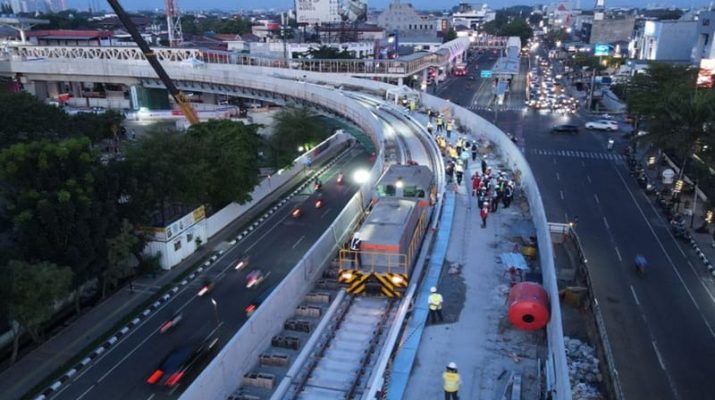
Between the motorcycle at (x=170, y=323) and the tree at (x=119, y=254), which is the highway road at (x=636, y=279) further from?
the tree at (x=119, y=254)

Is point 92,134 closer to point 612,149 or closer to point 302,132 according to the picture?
point 302,132

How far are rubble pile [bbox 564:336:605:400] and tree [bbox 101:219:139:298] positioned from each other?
20019 millimetres

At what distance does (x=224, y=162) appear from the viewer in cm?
3403

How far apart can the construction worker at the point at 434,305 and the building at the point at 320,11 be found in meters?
113

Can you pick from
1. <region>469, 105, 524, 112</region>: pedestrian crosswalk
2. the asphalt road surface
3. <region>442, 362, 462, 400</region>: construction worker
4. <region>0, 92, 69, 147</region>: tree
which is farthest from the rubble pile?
<region>469, 105, 524, 112</region>: pedestrian crosswalk

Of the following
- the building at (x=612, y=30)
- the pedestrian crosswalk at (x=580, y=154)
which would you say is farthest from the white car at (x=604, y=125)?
the building at (x=612, y=30)

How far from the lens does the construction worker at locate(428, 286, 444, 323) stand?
16422 mm

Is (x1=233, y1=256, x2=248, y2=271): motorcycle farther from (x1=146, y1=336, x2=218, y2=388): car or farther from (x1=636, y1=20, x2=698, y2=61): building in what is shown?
(x1=636, y1=20, x2=698, y2=61): building

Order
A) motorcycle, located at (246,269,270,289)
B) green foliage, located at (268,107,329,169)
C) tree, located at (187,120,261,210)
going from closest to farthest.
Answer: motorcycle, located at (246,269,270,289) → tree, located at (187,120,261,210) → green foliage, located at (268,107,329,169)

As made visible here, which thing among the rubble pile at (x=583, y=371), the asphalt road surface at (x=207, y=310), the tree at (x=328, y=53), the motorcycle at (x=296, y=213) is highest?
the tree at (x=328, y=53)

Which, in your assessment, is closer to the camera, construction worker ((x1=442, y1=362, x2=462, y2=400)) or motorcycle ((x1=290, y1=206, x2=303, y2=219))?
construction worker ((x1=442, y1=362, x2=462, y2=400))

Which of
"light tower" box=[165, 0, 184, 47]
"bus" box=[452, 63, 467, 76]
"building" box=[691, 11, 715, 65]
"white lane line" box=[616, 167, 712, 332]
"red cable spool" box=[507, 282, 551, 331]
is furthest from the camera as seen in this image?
"bus" box=[452, 63, 467, 76]

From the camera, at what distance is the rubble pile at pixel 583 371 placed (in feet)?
59.4

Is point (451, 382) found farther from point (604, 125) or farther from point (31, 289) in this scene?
point (604, 125)
